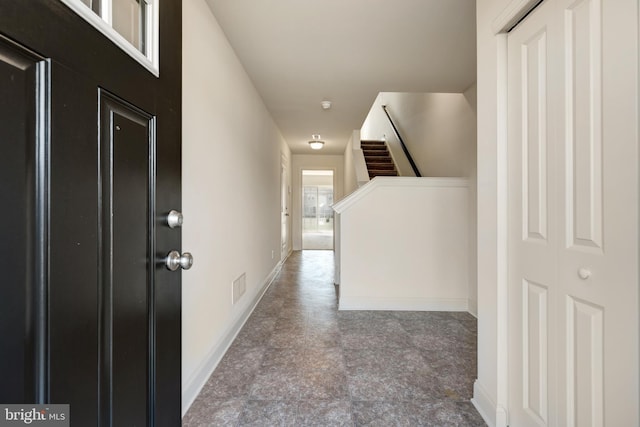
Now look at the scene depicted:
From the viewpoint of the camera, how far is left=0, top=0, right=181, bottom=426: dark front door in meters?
0.48

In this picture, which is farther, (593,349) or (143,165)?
(593,349)

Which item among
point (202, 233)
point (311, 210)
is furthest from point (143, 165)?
point (311, 210)

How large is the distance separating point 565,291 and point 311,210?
12.3 metres

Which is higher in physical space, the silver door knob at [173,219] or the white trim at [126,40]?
the white trim at [126,40]

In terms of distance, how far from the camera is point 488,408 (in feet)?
4.66

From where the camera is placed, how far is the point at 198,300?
171 cm

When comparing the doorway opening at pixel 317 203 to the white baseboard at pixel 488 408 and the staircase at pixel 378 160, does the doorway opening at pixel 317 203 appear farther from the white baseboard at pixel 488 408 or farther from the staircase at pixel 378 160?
the white baseboard at pixel 488 408

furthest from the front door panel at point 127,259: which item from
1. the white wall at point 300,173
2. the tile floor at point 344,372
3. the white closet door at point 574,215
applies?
the white wall at point 300,173

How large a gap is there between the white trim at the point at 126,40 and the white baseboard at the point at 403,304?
265 cm

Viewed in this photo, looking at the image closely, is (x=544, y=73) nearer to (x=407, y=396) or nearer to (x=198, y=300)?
(x=407, y=396)

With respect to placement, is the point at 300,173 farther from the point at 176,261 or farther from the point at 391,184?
the point at 176,261

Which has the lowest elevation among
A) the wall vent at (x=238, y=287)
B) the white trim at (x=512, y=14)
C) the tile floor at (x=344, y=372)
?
the tile floor at (x=344, y=372)

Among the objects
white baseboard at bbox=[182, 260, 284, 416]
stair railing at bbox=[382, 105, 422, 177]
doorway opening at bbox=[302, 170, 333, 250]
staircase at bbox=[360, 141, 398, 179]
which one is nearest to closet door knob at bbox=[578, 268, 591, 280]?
white baseboard at bbox=[182, 260, 284, 416]

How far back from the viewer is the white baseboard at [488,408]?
52.9 inches
